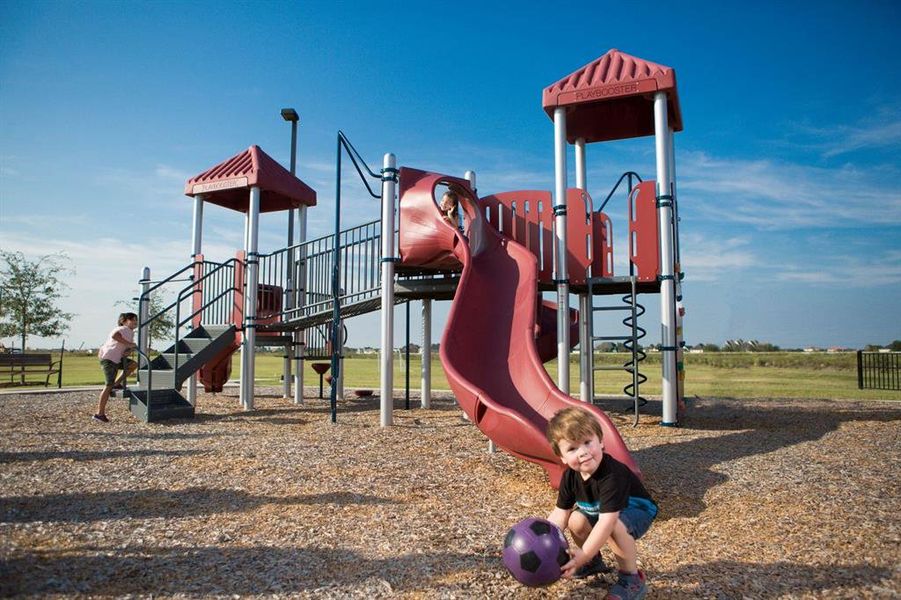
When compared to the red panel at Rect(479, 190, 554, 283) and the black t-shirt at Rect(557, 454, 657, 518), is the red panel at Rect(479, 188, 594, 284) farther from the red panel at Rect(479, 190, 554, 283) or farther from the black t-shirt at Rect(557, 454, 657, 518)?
the black t-shirt at Rect(557, 454, 657, 518)

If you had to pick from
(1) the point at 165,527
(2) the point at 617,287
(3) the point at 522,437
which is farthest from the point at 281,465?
(2) the point at 617,287

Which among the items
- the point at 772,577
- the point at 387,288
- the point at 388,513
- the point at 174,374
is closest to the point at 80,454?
the point at 174,374

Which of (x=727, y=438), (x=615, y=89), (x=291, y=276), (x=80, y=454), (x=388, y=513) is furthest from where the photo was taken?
(x=291, y=276)

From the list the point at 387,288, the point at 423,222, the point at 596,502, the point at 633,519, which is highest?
the point at 423,222

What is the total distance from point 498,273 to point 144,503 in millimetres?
5577

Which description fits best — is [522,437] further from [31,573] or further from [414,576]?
[31,573]

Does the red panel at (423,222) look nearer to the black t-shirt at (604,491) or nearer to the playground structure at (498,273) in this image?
the playground structure at (498,273)

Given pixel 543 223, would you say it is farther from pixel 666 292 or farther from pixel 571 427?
pixel 571 427

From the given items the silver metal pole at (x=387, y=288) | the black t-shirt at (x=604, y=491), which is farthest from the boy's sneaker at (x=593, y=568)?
the silver metal pole at (x=387, y=288)

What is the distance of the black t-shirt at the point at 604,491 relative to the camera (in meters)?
3.07

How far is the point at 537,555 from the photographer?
3.05 metres

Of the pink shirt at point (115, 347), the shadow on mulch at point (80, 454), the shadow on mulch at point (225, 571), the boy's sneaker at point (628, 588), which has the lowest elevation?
the shadow on mulch at point (225, 571)

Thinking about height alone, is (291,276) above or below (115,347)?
above

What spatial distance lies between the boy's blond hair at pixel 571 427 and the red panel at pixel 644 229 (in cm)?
740
